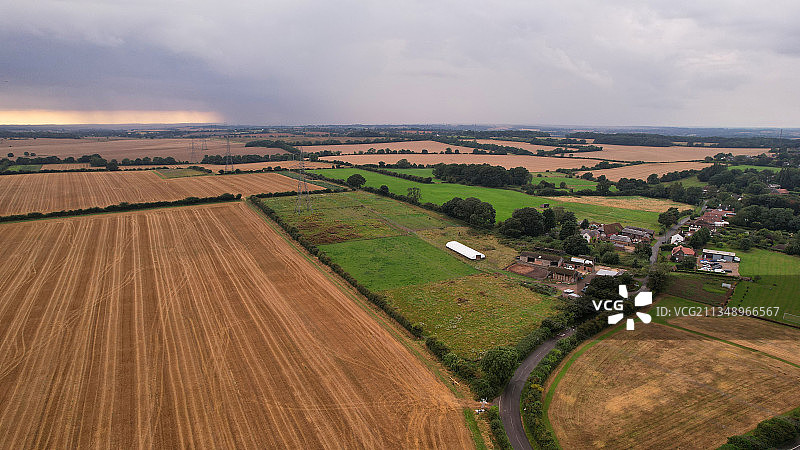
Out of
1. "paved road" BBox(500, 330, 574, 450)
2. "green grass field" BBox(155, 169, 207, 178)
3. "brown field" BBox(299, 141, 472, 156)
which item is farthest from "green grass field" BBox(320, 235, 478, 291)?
"brown field" BBox(299, 141, 472, 156)

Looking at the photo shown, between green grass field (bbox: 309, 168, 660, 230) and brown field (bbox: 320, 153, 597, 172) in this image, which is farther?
brown field (bbox: 320, 153, 597, 172)

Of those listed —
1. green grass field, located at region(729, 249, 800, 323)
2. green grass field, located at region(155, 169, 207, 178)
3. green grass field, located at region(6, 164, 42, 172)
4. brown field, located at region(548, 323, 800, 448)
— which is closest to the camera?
brown field, located at region(548, 323, 800, 448)

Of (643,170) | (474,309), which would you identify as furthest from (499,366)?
(643,170)

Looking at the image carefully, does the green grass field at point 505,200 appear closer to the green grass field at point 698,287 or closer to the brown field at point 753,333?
the green grass field at point 698,287

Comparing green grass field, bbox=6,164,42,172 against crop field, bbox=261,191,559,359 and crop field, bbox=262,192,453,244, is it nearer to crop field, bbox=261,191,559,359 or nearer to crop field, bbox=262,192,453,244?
crop field, bbox=262,192,453,244

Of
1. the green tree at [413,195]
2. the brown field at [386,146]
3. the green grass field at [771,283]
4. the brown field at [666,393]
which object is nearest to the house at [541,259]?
the brown field at [666,393]

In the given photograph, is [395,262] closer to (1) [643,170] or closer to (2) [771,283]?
(2) [771,283]
